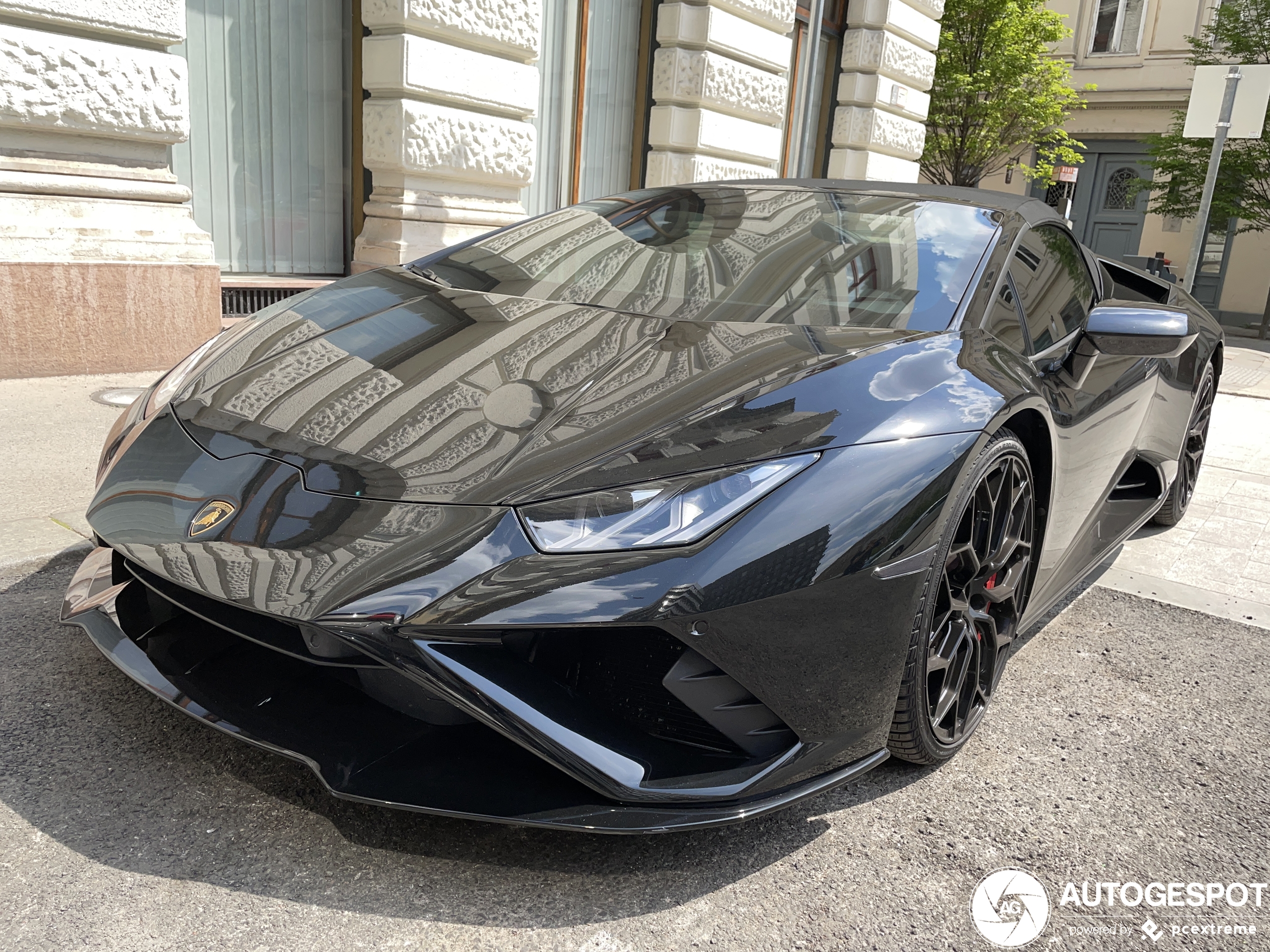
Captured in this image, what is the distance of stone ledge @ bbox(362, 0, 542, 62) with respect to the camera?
6.05m

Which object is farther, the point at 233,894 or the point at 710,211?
the point at 710,211

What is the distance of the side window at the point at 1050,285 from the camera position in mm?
2537

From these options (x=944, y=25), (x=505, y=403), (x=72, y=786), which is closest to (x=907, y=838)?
(x=505, y=403)

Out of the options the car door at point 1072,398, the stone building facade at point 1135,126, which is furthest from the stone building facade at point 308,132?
the stone building facade at point 1135,126

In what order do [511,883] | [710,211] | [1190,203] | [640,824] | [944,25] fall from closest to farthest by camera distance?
[640,824] < [511,883] < [710,211] < [1190,203] < [944,25]

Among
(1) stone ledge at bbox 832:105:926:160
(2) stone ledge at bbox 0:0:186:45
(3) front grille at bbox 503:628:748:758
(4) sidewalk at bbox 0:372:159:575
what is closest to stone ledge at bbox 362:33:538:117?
(2) stone ledge at bbox 0:0:186:45

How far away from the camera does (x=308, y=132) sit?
249 inches

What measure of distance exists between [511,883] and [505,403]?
32.0 inches

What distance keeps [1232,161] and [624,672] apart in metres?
18.0

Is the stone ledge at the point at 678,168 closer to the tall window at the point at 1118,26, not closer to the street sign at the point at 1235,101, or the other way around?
the street sign at the point at 1235,101

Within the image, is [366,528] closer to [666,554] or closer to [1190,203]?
[666,554]

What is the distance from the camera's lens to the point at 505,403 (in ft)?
6.22

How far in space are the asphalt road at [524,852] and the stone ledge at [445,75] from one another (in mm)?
4674

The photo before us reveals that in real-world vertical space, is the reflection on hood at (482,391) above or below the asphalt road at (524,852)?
above
